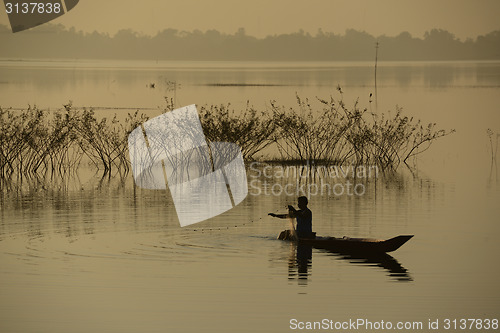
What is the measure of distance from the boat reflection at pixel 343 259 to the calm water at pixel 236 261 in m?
0.03

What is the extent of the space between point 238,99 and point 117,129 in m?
17.0

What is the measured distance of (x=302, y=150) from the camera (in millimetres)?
28656

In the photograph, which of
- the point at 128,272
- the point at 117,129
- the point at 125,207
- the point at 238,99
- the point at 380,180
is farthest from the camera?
the point at 238,99

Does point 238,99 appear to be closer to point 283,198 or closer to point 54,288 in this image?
point 283,198

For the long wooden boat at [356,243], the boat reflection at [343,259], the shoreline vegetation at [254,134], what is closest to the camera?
the boat reflection at [343,259]

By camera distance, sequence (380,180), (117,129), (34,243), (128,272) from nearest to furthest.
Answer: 1. (128,272)
2. (34,243)
3. (380,180)
4. (117,129)

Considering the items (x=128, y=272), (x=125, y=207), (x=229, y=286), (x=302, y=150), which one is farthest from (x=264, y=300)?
(x=302, y=150)

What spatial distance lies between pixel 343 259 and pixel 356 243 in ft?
0.98

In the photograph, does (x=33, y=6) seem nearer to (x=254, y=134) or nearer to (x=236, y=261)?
(x=254, y=134)

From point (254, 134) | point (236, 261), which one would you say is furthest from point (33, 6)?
point (236, 261)

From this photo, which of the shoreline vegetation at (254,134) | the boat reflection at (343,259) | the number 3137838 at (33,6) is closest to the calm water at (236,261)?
the boat reflection at (343,259)

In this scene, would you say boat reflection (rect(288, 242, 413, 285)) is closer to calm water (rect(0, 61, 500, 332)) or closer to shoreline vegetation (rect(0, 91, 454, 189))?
calm water (rect(0, 61, 500, 332))

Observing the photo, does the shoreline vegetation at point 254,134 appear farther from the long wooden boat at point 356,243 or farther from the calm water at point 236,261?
the long wooden boat at point 356,243

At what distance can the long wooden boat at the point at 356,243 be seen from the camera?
53.3ft
